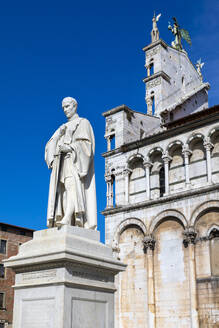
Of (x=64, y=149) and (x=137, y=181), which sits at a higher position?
(x=137, y=181)

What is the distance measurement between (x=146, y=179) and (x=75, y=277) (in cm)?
2148

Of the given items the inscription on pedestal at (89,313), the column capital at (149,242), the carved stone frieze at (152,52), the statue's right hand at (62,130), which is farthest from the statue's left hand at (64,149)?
the carved stone frieze at (152,52)

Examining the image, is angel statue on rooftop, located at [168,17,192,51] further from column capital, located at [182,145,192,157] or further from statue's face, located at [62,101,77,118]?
statue's face, located at [62,101,77,118]

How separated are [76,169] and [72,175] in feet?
0.40

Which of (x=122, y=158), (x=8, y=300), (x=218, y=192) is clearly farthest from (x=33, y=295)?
(x=8, y=300)

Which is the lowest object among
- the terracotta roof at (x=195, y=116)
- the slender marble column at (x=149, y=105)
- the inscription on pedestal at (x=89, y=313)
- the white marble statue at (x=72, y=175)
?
the inscription on pedestal at (x=89, y=313)

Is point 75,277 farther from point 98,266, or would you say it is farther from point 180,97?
point 180,97

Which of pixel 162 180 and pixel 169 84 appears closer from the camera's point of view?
pixel 162 180

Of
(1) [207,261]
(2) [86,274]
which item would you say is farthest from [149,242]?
(2) [86,274]

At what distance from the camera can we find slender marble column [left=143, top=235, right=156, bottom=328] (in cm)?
2455

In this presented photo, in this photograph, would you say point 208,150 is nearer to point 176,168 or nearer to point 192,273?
point 176,168

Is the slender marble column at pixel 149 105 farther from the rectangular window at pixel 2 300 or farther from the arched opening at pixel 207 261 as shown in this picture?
the rectangular window at pixel 2 300

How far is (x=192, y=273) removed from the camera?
77.3 feet

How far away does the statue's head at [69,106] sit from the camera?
8.05 meters
